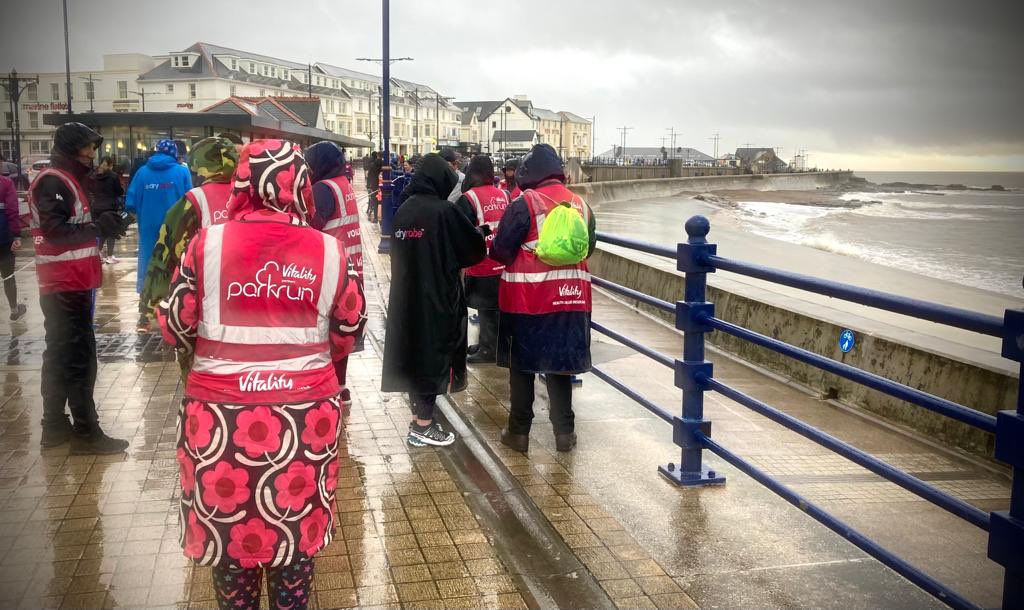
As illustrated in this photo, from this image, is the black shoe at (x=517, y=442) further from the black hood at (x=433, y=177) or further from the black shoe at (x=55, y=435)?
the black shoe at (x=55, y=435)

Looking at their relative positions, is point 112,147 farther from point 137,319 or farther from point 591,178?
point 591,178

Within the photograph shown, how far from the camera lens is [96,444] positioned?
5.41 metres

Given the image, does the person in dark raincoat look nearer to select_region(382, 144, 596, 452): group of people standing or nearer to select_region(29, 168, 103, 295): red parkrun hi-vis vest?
select_region(382, 144, 596, 452): group of people standing

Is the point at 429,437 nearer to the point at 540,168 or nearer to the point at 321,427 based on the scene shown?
the point at 540,168

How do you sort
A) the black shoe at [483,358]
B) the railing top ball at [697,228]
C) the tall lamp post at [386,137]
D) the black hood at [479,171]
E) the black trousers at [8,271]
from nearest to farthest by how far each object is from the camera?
the railing top ball at [697,228] < the black hood at [479,171] < the black shoe at [483,358] < the black trousers at [8,271] < the tall lamp post at [386,137]

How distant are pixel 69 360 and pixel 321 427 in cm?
355

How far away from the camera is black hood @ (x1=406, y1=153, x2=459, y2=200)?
A: 5.50 meters

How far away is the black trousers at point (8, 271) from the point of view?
938 cm

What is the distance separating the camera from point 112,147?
2692cm

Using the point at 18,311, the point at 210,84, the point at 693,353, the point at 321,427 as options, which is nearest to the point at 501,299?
the point at 693,353

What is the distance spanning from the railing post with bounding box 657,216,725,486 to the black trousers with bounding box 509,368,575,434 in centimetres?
87

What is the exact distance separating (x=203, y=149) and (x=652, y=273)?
27.3 feet

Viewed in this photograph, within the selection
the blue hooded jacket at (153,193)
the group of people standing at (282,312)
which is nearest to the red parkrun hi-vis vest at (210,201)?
the group of people standing at (282,312)

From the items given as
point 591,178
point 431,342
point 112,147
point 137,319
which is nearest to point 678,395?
point 431,342
